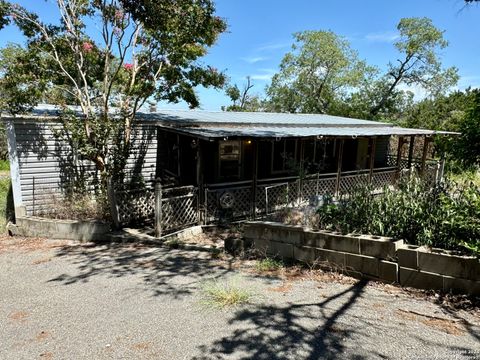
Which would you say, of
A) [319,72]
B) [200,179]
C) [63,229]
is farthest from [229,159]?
[319,72]

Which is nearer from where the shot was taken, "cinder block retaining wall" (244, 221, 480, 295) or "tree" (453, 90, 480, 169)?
"tree" (453, 90, 480, 169)

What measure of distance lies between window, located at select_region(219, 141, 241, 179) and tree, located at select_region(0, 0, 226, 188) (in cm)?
265

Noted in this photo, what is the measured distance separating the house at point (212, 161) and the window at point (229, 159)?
38mm

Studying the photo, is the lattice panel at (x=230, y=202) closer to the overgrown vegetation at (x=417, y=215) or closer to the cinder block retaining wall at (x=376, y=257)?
the cinder block retaining wall at (x=376, y=257)

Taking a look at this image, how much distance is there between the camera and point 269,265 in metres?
6.35

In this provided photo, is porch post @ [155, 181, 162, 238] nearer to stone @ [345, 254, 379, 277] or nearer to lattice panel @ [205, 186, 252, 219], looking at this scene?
lattice panel @ [205, 186, 252, 219]

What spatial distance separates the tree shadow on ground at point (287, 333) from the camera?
3.66 metres

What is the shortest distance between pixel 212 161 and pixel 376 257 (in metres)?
8.15

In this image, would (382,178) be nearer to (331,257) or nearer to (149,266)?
(331,257)

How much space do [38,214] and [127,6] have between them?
22.0ft

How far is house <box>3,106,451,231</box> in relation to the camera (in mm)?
10195

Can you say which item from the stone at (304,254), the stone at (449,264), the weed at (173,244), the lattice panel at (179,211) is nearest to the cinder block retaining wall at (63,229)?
the lattice panel at (179,211)

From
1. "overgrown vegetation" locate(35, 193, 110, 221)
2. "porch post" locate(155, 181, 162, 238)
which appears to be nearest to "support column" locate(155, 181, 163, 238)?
"porch post" locate(155, 181, 162, 238)

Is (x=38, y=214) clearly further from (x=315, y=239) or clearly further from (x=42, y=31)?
(x=315, y=239)
